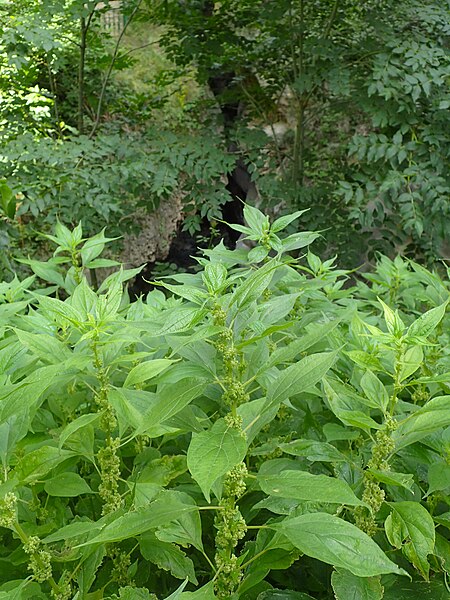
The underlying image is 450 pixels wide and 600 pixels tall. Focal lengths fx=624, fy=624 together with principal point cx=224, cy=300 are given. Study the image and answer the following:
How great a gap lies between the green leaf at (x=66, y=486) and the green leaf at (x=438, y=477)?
16.0 inches

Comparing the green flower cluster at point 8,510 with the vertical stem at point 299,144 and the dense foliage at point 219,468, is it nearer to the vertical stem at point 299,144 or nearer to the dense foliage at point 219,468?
the dense foliage at point 219,468

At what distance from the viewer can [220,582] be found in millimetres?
697

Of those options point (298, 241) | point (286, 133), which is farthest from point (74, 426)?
point (286, 133)

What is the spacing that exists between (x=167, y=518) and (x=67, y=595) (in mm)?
169

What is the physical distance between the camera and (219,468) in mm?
593

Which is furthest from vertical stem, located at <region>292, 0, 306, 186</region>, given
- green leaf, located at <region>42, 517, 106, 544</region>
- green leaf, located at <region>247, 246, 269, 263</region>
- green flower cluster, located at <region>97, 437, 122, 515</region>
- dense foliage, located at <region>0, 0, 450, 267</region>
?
green leaf, located at <region>42, 517, 106, 544</region>

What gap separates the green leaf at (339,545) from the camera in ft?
1.91

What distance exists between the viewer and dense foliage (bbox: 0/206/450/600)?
2.13ft

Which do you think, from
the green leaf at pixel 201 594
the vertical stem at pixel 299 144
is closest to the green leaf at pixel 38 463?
the green leaf at pixel 201 594

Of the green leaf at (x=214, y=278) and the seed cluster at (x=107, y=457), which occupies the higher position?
the green leaf at (x=214, y=278)

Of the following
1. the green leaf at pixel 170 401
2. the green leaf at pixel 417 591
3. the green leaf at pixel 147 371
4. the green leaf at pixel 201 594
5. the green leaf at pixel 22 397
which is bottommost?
the green leaf at pixel 417 591

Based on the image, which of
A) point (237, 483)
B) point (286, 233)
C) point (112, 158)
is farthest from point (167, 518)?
point (112, 158)

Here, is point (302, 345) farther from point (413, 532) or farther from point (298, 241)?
point (298, 241)

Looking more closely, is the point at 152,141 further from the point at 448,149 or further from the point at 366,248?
the point at 448,149
